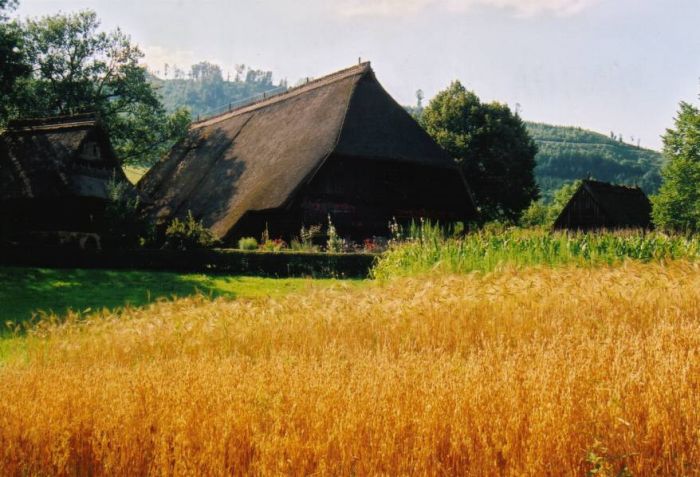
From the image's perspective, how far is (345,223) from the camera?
2320 centimetres

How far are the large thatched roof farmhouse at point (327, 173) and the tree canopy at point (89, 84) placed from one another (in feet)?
27.7

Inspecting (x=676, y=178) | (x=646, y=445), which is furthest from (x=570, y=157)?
(x=646, y=445)

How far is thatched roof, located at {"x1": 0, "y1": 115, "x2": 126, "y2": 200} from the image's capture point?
21.3 m

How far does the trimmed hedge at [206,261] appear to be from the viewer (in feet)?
58.4

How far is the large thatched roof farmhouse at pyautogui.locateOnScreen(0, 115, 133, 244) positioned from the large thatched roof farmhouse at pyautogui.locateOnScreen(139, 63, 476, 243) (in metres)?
4.31

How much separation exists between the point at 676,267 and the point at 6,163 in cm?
2204

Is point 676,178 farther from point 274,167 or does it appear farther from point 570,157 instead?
point 570,157

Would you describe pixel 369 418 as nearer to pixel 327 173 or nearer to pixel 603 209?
pixel 327 173

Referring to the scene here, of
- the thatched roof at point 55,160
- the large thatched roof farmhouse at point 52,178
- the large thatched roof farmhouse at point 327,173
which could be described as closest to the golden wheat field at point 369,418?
the large thatched roof farmhouse at point 327,173

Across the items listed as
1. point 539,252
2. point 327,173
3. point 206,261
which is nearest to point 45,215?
point 206,261

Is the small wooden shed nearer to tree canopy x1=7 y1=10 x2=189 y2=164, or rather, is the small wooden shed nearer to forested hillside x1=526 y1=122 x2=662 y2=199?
tree canopy x1=7 y1=10 x2=189 y2=164

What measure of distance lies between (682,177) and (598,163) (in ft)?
320

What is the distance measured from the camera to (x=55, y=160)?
22.0 meters

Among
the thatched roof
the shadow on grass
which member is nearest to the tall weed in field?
the shadow on grass
